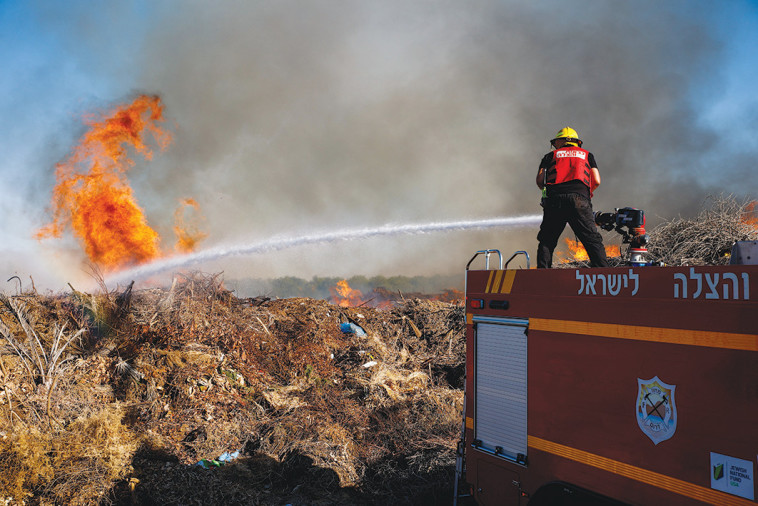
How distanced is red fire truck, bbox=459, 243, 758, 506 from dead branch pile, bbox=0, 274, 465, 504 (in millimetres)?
2628

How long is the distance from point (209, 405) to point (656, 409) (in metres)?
6.79

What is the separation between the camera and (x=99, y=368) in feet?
26.5

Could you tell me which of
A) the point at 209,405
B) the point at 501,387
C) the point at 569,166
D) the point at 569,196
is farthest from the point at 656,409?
the point at 209,405

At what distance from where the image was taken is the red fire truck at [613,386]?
8.49 feet

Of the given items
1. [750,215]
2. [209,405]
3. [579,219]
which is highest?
[750,215]

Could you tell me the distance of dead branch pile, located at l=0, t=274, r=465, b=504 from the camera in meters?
6.04

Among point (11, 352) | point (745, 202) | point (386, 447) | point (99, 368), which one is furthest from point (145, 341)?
point (745, 202)

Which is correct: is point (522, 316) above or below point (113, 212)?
below

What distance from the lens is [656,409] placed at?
9.49 feet

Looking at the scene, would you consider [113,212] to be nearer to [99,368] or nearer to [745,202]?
[99,368]

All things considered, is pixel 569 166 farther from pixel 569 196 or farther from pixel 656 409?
pixel 656 409

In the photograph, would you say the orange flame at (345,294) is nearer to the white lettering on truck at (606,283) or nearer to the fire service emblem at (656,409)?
the white lettering on truck at (606,283)

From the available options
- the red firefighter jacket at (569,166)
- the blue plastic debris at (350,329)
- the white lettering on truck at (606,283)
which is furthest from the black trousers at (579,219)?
the blue plastic debris at (350,329)

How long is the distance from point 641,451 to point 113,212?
17910 mm
